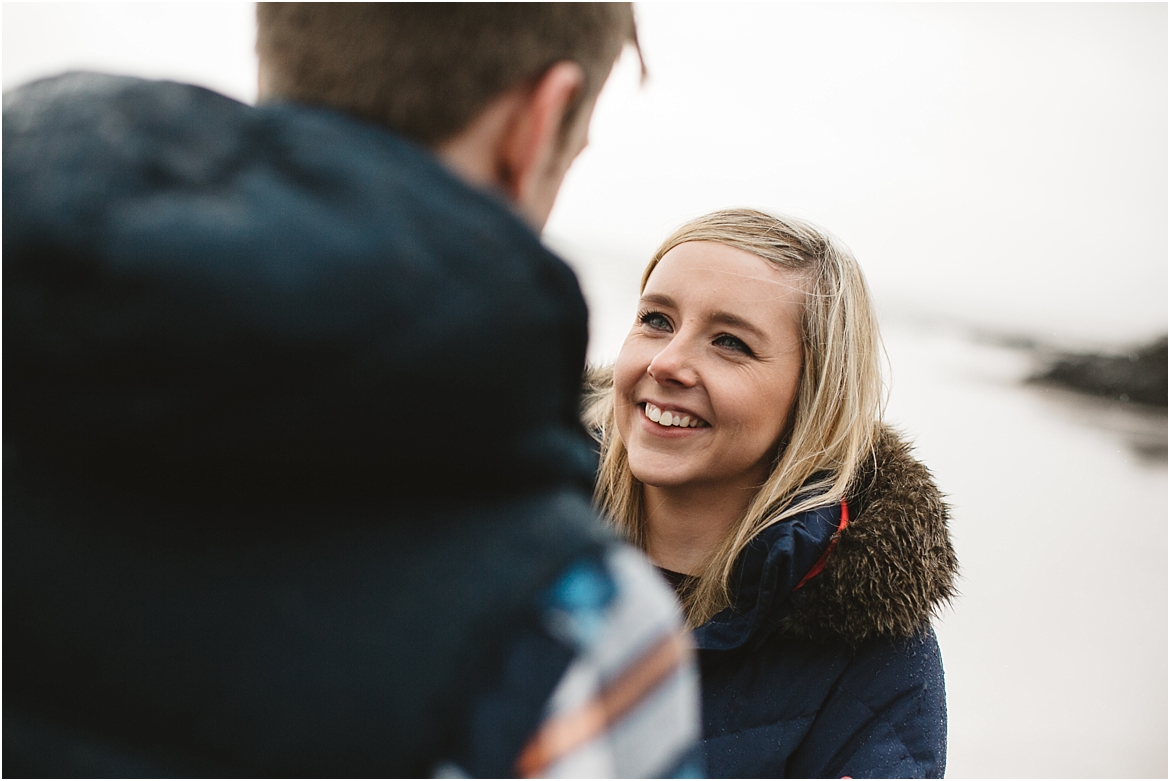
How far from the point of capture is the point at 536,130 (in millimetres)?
572

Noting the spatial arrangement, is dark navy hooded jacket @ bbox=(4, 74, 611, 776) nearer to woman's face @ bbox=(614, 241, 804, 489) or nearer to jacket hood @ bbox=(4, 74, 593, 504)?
jacket hood @ bbox=(4, 74, 593, 504)

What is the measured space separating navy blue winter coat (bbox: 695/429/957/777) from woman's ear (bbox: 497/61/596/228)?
0.86 meters

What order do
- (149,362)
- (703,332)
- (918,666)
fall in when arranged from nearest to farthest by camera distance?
(149,362) → (918,666) → (703,332)

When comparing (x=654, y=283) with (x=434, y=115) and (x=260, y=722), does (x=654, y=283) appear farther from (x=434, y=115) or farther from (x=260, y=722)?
(x=260, y=722)

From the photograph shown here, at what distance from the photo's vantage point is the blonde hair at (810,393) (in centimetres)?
150

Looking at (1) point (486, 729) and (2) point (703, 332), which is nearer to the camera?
(1) point (486, 729)

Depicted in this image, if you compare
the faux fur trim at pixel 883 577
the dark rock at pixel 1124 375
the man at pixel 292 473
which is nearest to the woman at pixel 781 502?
the faux fur trim at pixel 883 577

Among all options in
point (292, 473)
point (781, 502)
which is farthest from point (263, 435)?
point (781, 502)

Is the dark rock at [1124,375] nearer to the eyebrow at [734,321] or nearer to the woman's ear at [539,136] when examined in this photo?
the eyebrow at [734,321]

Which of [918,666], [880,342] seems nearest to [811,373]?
[880,342]

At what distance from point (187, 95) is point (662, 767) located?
0.51m

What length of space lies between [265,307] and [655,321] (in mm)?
1345

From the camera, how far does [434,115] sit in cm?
55

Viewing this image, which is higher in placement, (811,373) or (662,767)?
(662,767)
